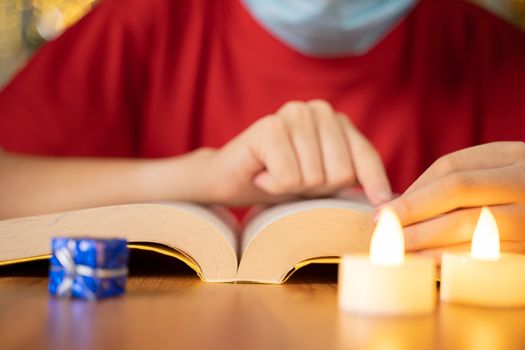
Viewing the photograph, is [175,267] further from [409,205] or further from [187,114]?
[187,114]

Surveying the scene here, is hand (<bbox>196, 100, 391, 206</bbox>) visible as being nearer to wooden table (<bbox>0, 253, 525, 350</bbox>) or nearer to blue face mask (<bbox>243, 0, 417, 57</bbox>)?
wooden table (<bbox>0, 253, 525, 350</bbox>)

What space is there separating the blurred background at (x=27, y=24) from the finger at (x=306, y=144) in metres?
1.11

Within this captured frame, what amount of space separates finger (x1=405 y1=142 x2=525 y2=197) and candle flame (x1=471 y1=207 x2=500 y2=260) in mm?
97

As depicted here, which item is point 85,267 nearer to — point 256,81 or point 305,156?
point 305,156

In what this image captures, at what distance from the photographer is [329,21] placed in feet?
4.28

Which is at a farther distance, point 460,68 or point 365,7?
point 460,68

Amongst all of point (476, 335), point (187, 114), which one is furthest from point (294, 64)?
point (476, 335)

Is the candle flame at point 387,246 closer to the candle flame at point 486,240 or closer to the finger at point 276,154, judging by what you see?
the candle flame at point 486,240

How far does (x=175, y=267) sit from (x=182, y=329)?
0.33 meters

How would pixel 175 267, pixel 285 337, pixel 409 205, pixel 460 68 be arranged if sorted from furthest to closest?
1. pixel 460 68
2. pixel 175 267
3. pixel 409 205
4. pixel 285 337

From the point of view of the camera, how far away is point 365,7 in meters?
1.33

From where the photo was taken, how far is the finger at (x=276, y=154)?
77cm

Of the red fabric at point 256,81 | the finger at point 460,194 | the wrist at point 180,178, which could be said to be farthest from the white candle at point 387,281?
the red fabric at point 256,81

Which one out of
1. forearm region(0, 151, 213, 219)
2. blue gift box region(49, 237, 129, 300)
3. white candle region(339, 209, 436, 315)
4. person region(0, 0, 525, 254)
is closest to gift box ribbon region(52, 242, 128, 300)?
blue gift box region(49, 237, 129, 300)
